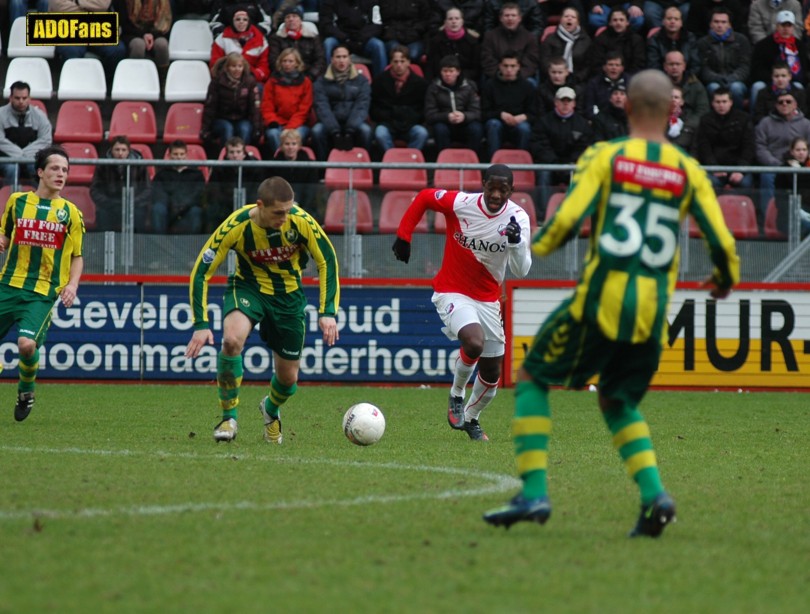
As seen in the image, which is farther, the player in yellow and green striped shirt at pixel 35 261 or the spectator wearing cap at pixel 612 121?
the spectator wearing cap at pixel 612 121

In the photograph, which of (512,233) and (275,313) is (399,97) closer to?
(512,233)

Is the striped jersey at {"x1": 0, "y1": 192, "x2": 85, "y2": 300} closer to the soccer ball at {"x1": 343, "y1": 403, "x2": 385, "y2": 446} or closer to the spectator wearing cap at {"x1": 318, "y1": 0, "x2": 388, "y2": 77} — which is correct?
the soccer ball at {"x1": 343, "y1": 403, "x2": 385, "y2": 446}

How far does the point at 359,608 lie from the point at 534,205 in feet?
37.2

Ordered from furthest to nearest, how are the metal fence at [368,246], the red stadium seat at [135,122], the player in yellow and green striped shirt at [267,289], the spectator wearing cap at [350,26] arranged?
1. the spectator wearing cap at [350,26]
2. the red stadium seat at [135,122]
3. the metal fence at [368,246]
4. the player in yellow and green striped shirt at [267,289]

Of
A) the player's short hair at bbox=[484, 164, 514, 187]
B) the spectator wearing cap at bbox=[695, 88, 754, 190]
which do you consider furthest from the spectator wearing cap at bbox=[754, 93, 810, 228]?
the player's short hair at bbox=[484, 164, 514, 187]

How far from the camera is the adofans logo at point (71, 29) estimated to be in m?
12.1

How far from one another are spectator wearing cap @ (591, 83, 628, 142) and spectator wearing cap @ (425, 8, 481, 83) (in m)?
2.26

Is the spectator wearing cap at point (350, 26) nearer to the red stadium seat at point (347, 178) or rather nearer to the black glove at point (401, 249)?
the red stadium seat at point (347, 178)

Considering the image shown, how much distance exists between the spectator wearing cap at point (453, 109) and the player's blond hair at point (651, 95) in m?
11.8

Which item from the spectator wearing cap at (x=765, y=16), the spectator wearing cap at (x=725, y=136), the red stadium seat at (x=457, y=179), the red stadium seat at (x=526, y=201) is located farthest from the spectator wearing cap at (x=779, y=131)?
the red stadium seat at (x=457, y=179)

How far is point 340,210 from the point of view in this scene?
15.4 m

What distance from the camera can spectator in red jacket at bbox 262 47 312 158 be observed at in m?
17.7

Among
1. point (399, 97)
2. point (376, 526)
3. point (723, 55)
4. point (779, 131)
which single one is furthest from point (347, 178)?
point (376, 526)

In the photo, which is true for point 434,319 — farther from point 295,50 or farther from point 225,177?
point 295,50
